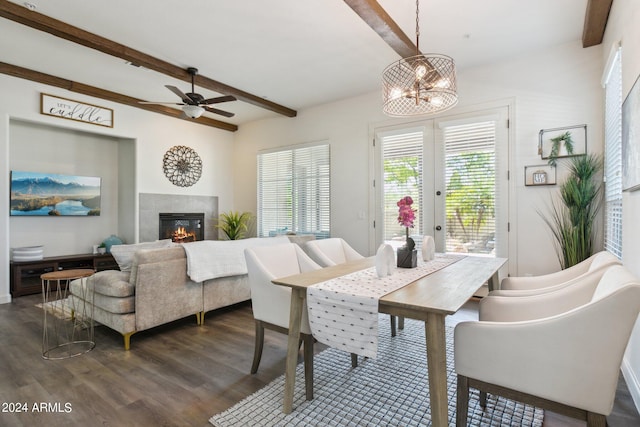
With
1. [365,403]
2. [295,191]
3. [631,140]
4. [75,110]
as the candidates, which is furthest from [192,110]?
[631,140]

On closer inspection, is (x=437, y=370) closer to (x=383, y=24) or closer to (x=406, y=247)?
(x=406, y=247)

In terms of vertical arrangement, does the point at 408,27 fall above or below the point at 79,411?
above

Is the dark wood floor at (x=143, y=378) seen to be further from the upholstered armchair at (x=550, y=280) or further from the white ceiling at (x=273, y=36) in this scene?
the white ceiling at (x=273, y=36)

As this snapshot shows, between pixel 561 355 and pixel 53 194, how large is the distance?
633 centimetres

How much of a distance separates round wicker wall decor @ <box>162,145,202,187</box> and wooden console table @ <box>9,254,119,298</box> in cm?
178

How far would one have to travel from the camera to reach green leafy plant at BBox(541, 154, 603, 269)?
3225 millimetres

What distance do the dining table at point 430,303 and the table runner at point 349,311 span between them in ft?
0.19

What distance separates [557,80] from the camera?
3.54 meters

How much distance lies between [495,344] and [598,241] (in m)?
2.92

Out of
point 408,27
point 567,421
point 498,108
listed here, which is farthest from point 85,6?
point 567,421

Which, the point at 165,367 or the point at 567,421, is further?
the point at 165,367

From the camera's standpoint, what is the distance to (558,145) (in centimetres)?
351

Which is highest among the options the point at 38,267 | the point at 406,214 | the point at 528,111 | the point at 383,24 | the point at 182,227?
the point at 383,24

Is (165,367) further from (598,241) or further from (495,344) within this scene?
(598,241)
